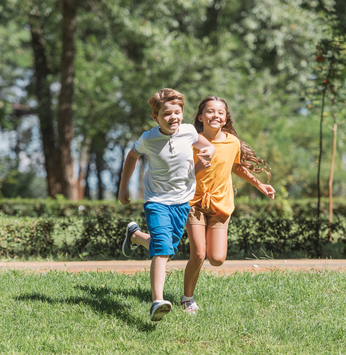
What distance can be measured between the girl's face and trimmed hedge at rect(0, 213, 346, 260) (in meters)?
2.79

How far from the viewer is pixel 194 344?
2.88 metres

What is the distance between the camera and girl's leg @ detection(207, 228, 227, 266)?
3.43m

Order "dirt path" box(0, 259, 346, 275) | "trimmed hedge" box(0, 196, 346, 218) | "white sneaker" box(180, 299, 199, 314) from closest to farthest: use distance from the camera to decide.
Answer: "white sneaker" box(180, 299, 199, 314), "dirt path" box(0, 259, 346, 275), "trimmed hedge" box(0, 196, 346, 218)

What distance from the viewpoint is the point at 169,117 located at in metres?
3.08

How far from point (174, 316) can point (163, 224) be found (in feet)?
2.61

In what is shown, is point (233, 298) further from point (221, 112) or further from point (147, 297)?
point (221, 112)

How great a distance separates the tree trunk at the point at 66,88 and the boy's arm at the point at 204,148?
1003 cm

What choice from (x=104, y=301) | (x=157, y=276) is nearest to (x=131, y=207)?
(x=104, y=301)

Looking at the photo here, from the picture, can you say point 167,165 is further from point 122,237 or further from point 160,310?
point 122,237

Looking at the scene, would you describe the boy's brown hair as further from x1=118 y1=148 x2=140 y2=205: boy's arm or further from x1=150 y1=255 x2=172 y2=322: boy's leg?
x1=150 y1=255 x2=172 y2=322: boy's leg

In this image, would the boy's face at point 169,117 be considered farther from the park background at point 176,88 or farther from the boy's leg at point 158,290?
the park background at point 176,88

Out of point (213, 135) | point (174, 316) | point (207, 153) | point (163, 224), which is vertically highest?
point (213, 135)

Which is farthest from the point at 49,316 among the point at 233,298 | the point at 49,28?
the point at 49,28

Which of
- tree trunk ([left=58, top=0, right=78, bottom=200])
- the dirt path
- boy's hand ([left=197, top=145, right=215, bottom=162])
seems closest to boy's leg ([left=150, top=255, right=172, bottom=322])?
boy's hand ([left=197, top=145, right=215, bottom=162])
